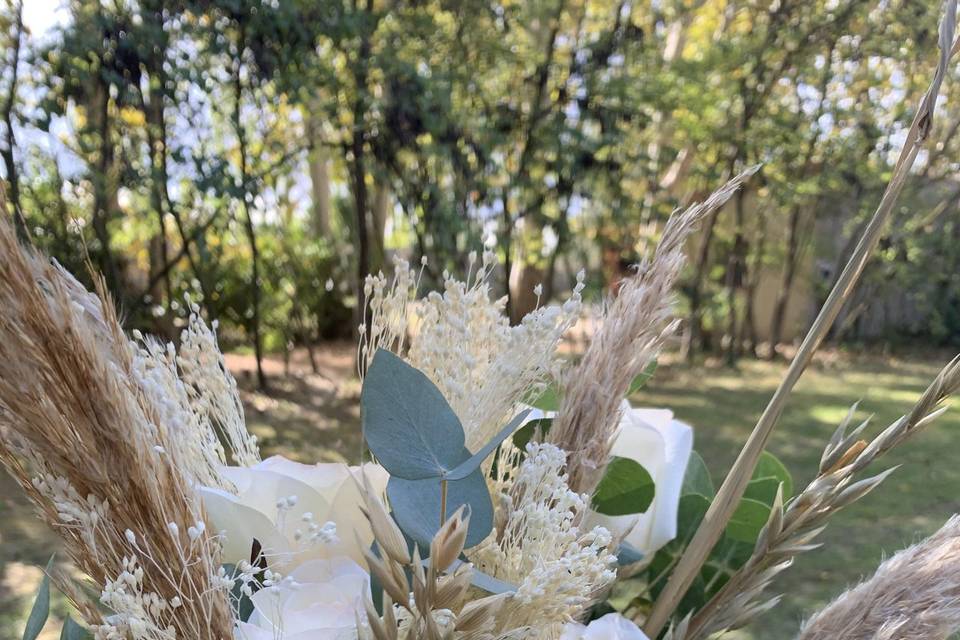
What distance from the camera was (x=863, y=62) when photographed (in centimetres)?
775

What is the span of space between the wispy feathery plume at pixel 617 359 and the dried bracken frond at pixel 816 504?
4.8 inches

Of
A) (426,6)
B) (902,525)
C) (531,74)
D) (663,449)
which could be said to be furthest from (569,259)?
(663,449)

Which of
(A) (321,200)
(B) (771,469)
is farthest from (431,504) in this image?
(A) (321,200)

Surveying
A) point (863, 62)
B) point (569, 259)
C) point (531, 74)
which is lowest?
point (569, 259)

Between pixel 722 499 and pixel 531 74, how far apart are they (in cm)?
603

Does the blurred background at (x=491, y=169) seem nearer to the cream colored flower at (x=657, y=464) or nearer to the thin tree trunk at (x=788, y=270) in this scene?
the thin tree trunk at (x=788, y=270)

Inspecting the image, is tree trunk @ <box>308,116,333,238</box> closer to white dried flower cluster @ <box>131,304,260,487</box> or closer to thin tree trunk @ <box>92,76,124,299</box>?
thin tree trunk @ <box>92,76,124,299</box>

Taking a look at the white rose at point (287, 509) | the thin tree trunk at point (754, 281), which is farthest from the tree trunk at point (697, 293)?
the white rose at point (287, 509)

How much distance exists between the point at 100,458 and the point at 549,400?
350mm

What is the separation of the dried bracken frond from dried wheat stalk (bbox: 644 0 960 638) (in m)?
0.03

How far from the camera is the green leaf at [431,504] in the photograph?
1.51ft

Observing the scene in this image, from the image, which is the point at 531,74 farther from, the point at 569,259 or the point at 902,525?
the point at 902,525

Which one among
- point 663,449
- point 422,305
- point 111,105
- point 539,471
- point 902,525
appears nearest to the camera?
point 539,471

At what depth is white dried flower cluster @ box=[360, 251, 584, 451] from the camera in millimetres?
556
